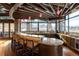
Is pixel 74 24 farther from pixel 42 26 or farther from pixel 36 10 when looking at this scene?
pixel 36 10

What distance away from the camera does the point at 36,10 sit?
86.1 inches

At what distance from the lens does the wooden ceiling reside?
82.0 inches

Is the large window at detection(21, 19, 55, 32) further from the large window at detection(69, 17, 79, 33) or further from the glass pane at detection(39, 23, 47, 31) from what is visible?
the large window at detection(69, 17, 79, 33)

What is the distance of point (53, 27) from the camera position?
7.42 ft

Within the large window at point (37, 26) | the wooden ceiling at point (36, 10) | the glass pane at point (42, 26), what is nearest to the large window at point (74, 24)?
the wooden ceiling at point (36, 10)

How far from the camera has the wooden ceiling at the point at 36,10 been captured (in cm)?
208

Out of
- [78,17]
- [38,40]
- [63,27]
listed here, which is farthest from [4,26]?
[78,17]

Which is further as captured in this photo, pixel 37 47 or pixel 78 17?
pixel 37 47

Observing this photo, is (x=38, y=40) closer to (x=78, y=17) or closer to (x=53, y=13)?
(x=53, y=13)

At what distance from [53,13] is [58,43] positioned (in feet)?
1.81

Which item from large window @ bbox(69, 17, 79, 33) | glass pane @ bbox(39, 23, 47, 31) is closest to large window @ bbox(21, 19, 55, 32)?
glass pane @ bbox(39, 23, 47, 31)

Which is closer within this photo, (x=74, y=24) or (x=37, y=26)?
(x=74, y=24)

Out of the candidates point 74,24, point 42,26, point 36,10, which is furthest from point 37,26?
point 74,24

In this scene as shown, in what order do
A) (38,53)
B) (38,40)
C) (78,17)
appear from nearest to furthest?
(78,17)
(38,53)
(38,40)
